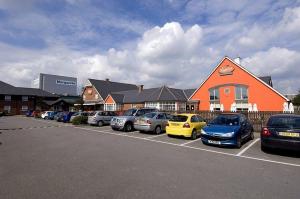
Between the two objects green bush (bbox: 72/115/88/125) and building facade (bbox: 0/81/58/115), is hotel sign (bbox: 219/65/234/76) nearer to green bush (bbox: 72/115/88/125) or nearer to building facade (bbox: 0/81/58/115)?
green bush (bbox: 72/115/88/125)

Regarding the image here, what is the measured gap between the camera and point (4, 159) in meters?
8.00

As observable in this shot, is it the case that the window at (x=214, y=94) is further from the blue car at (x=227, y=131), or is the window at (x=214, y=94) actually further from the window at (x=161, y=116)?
the blue car at (x=227, y=131)

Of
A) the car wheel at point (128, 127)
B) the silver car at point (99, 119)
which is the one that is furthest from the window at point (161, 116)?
the silver car at point (99, 119)

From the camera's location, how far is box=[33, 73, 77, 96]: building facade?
96.9 meters

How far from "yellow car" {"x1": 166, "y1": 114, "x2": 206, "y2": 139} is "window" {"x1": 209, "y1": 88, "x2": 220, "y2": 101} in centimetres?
1769

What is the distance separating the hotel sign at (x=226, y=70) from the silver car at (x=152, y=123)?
16539 mm

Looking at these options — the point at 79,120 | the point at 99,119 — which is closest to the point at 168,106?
the point at 99,119

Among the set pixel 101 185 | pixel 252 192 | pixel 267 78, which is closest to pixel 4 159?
pixel 101 185

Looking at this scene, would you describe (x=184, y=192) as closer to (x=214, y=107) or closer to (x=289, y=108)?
(x=289, y=108)

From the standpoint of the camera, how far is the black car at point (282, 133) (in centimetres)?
877

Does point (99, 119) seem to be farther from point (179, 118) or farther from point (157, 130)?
point (179, 118)

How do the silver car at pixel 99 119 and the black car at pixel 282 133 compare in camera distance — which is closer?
the black car at pixel 282 133

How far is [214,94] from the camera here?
31.5 meters

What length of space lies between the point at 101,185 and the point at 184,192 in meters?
1.93
